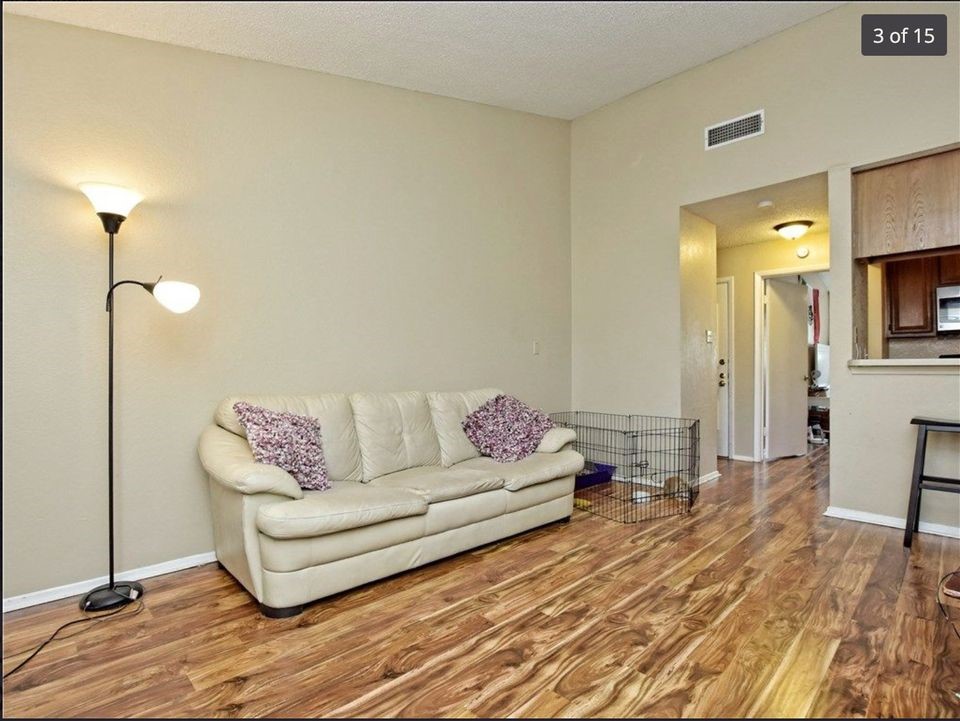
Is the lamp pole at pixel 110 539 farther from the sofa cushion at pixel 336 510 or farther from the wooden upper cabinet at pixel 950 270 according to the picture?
the wooden upper cabinet at pixel 950 270

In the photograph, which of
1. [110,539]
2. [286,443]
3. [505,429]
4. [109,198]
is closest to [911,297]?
[505,429]

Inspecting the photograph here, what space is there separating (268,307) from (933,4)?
4.37 m

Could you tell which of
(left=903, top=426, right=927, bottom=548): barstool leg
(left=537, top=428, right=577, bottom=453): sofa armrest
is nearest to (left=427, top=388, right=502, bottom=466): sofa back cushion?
(left=537, top=428, right=577, bottom=453): sofa armrest

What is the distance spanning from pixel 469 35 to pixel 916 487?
3.89m

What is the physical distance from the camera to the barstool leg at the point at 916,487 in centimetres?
289

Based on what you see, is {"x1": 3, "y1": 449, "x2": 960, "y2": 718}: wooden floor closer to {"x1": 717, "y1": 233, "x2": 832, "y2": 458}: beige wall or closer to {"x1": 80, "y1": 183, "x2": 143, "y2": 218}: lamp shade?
{"x1": 80, "y1": 183, "x2": 143, "y2": 218}: lamp shade

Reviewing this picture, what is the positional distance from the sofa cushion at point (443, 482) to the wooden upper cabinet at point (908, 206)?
9.46 feet

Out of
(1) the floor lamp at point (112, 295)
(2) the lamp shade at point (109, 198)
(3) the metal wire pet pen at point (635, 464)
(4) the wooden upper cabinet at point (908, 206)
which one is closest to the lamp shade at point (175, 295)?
(1) the floor lamp at point (112, 295)

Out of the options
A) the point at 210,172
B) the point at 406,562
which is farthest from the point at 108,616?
the point at 210,172

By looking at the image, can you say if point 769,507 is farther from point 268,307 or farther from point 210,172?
point 210,172

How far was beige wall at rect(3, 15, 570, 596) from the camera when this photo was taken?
235 cm

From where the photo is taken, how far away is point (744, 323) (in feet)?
17.8

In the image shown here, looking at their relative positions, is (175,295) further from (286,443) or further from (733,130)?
(733,130)

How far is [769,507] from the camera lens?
363cm
